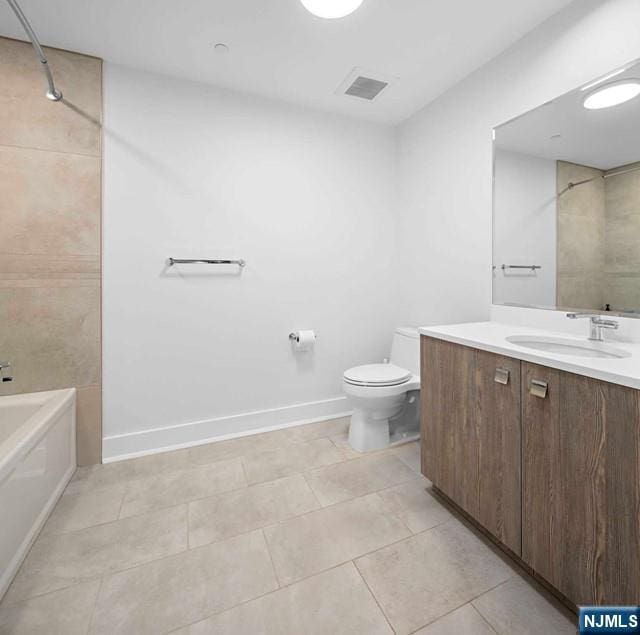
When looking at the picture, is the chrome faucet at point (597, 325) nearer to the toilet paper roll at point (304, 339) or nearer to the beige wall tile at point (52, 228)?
the toilet paper roll at point (304, 339)

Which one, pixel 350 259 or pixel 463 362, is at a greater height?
pixel 350 259

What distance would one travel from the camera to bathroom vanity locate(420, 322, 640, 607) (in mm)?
884

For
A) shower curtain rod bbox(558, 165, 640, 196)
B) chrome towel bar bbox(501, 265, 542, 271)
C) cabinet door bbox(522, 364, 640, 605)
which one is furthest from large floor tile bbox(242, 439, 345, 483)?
shower curtain rod bbox(558, 165, 640, 196)

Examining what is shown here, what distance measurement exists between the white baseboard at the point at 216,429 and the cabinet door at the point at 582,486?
5.14 feet

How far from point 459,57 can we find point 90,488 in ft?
9.94

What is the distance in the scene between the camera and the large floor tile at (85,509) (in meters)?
1.48

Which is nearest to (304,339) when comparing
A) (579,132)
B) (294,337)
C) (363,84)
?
(294,337)

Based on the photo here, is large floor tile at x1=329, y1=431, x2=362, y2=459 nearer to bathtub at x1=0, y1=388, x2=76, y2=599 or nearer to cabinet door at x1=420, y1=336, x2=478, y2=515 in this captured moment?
cabinet door at x1=420, y1=336, x2=478, y2=515

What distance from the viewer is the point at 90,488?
5.75ft

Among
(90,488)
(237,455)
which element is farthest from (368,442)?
(90,488)

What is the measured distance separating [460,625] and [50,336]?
2238 mm

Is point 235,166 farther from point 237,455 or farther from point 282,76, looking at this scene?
point 237,455

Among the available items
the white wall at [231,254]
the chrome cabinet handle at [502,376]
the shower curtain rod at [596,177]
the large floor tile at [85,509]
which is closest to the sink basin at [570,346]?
the chrome cabinet handle at [502,376]

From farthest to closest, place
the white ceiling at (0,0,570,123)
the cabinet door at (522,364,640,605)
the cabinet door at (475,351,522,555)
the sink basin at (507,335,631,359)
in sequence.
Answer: the white ceiling at (0,0,570,123) < the sink basin at (507,335,631,359) < the cabinet door at (475,351,522,555) < the cabinet door at (522,364,640,605)
